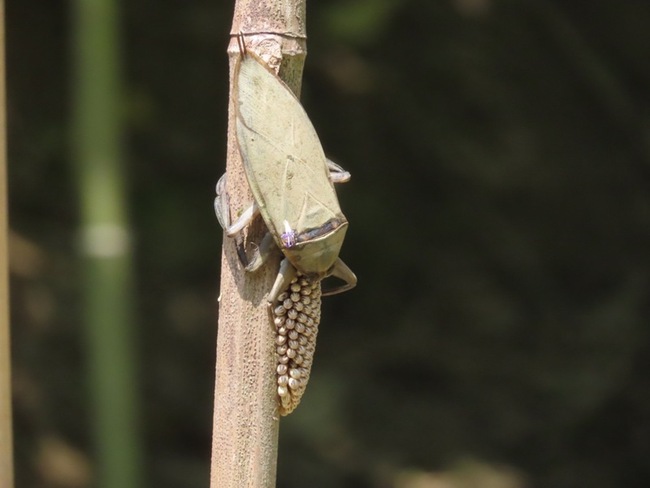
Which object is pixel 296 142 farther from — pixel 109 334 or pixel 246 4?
pixel 109 334

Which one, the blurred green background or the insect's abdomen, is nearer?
the insect's abdomen

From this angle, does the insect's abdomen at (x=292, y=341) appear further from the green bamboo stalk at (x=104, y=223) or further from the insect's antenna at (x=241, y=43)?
the green bamboo stalk at (x=104, y=223)

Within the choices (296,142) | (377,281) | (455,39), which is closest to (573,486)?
(377,281)

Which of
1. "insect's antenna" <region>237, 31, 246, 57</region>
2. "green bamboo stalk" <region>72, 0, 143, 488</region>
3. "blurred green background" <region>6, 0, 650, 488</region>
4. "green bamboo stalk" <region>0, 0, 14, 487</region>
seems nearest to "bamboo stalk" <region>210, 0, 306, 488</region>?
"insect's antenna" <region>237, 31, 246, 57</region>

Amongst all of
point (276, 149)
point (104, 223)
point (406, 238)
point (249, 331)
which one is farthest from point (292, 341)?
point (406, 238)

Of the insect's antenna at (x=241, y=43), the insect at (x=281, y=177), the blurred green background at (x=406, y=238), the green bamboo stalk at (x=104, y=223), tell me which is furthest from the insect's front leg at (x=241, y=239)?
the blurred green background at (x=406, y=238)

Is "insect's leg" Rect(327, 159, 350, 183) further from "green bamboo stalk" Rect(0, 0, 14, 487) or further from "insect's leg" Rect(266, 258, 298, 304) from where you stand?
"green bamboo stalk" Rect(0, 0, 14, 487)

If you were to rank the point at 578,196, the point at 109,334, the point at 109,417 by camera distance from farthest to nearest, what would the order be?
the point at 578,196 < the point at 109,417 < the point at 109,334
